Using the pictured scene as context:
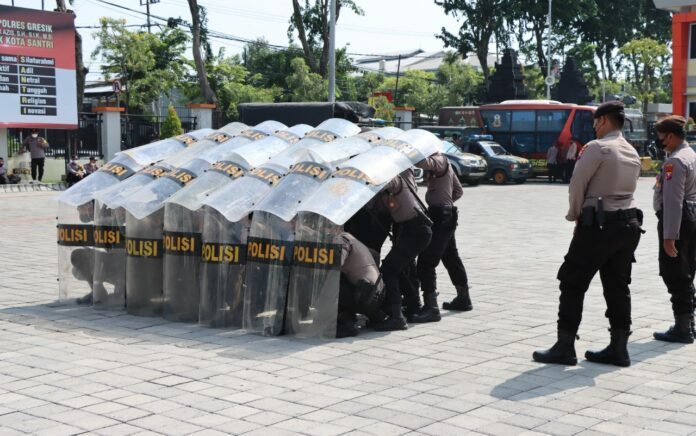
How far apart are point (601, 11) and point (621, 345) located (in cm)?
5924

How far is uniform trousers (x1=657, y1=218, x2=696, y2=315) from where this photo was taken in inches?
278

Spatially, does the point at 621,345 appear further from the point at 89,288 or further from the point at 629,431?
the point at 89,288

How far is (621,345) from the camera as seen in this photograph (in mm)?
6398

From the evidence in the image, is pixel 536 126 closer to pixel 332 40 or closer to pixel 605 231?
pixel 332 40

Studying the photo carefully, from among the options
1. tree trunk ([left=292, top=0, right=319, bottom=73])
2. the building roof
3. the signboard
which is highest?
the building roof

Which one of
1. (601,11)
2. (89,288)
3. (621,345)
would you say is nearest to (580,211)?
(621,345)

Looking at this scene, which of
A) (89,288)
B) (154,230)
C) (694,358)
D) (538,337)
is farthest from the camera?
(89,288)

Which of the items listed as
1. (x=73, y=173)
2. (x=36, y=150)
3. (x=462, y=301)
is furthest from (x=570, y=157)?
(x=462, y=301)

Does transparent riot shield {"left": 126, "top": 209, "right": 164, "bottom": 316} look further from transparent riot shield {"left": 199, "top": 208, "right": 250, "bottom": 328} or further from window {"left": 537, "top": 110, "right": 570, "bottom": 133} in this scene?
window {"left": 537, "top": 110, "right": 570, "bottom": 133}

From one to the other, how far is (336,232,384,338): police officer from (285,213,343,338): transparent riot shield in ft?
0.42

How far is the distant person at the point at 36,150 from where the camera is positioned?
2656 centimetres

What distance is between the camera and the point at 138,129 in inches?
1246

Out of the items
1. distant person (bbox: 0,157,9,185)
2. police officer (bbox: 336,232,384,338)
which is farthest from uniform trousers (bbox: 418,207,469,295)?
distant person (bbox: 0,157,9,185)

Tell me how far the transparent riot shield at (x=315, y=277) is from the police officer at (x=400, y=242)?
546mm
